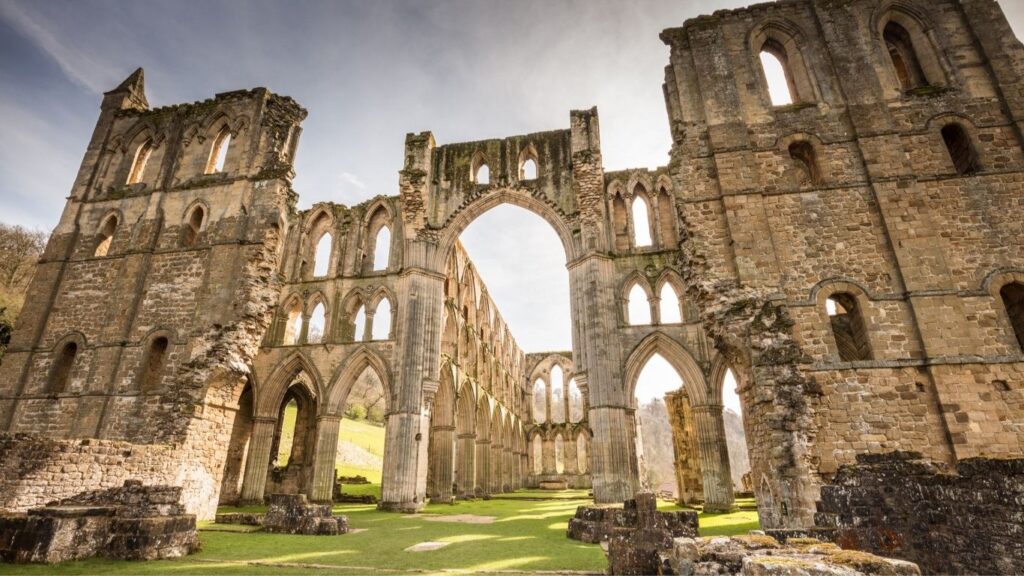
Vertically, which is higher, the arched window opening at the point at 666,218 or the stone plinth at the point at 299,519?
the arched window opening at the point at 666,218

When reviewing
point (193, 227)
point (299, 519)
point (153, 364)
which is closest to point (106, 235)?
point (193, 227)

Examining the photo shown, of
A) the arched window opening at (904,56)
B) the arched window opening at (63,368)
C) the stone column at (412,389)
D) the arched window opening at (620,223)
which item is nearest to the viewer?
the arched window opening at (904,56)

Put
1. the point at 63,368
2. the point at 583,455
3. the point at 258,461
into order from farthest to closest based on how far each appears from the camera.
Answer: the point at 583,455
the point at 258,461
the point at 63,368

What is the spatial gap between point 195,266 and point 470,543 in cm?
1116

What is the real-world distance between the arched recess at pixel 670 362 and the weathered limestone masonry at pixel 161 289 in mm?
10693

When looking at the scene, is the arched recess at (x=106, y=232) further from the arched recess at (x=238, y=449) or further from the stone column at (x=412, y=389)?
the stone column at (x=412, y=389)

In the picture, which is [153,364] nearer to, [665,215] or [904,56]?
[665,215]

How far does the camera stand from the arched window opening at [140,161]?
1580 cm

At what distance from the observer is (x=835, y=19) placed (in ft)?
→ 37.0

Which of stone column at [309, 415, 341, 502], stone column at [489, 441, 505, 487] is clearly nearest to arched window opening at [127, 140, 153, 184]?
stone column at [309, 415, 341, 502]

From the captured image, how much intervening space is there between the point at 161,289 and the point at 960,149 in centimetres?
1994

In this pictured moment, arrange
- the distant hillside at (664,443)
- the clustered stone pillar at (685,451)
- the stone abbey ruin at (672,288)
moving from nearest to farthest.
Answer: the stone abbey ruin at (672,288) → the clustered stone pillar at (685,451) → the distant hillside at (664,443)

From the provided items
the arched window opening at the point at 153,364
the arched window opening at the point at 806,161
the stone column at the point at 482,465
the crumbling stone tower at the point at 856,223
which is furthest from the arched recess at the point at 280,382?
the arched window opening at the point at 806,161

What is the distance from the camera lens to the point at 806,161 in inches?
428
